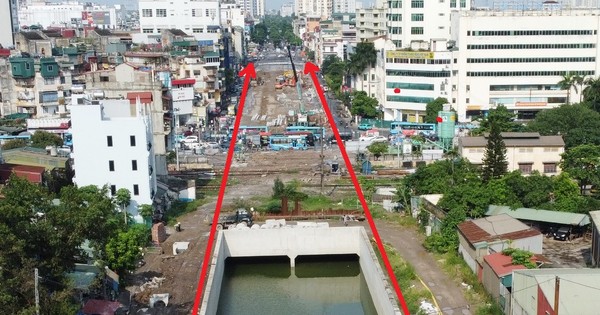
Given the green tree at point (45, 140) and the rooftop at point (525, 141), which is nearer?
the rooftop at point (525, 141)

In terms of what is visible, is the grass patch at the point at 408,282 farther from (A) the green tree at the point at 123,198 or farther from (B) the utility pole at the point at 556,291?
(A) the green tree at the point at 123,198

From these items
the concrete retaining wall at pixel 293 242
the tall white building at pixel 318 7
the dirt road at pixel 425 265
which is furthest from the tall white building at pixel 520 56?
the tall white building at pixel 318 7

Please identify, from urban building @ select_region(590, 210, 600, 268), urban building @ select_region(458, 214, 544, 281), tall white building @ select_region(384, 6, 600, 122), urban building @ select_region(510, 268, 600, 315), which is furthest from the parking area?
tall white building @ select_region(384, 6, 600, 122)

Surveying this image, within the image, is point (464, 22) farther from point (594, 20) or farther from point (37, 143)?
point (37, 143)

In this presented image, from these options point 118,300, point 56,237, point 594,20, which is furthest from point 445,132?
point 56,237

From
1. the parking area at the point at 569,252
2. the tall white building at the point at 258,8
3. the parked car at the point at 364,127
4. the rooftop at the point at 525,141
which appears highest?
the tall white building at the point at 258,8

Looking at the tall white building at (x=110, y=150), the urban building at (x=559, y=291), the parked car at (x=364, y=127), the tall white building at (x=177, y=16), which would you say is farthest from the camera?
the tall white building at (x=177, y=16)

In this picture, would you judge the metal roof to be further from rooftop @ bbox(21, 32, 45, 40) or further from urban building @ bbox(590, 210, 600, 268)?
rooftop @ bbox(21, 32, 45, 40)
